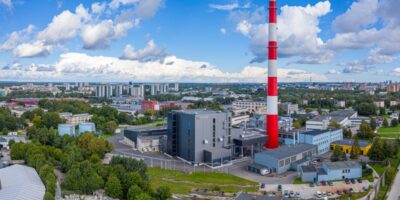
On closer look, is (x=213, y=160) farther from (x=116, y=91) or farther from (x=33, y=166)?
(x=116, y=91)

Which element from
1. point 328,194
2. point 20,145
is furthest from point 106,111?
point 328,194

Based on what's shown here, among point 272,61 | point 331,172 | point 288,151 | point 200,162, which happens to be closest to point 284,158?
point 288,151

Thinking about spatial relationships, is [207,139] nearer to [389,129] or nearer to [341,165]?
[341,165]

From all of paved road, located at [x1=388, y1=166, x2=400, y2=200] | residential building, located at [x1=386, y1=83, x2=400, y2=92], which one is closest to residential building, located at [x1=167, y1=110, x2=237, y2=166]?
paved road, located at [x1=388, y1=166, x2=400, y2=200]

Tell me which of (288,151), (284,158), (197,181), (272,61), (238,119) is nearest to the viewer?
(197,181)

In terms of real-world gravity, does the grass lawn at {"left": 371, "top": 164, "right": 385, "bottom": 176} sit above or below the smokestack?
below

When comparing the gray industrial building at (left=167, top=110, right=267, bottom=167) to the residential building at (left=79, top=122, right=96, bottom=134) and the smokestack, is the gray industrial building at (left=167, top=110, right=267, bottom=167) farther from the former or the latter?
the residential building at (left=79, top=122, right=96, bottom=134)
